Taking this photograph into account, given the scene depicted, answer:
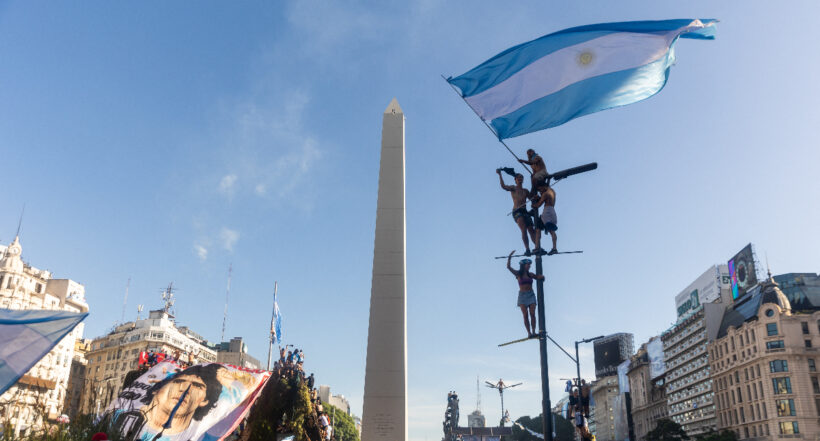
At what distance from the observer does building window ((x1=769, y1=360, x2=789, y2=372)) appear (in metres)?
80.4

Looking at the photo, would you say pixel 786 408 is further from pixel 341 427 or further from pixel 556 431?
pixel 341 427

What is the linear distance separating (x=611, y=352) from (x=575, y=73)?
16581cm

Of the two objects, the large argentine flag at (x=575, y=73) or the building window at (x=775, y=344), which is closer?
the large argentine flag at (x=575, y=73)

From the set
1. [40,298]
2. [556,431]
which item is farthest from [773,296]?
[40,298]

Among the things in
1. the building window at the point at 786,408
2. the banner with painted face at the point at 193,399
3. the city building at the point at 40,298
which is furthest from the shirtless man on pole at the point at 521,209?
the building window at the point at 786,408

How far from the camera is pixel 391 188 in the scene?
22.4 m

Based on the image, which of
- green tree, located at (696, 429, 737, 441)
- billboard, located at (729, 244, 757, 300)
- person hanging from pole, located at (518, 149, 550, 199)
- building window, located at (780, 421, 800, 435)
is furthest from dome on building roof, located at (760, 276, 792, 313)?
person hanging from pole, located at (518, 149, 550, 199)

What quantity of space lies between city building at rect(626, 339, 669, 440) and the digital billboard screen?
18.8 metres

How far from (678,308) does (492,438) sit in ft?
255

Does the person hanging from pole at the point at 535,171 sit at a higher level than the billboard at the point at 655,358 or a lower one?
lower

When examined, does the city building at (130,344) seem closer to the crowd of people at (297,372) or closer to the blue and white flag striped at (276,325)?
the blue and white flag striped at (276,325)

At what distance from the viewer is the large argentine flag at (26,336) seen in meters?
8.58

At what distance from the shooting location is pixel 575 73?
1240cm

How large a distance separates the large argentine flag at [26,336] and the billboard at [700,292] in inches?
4516
